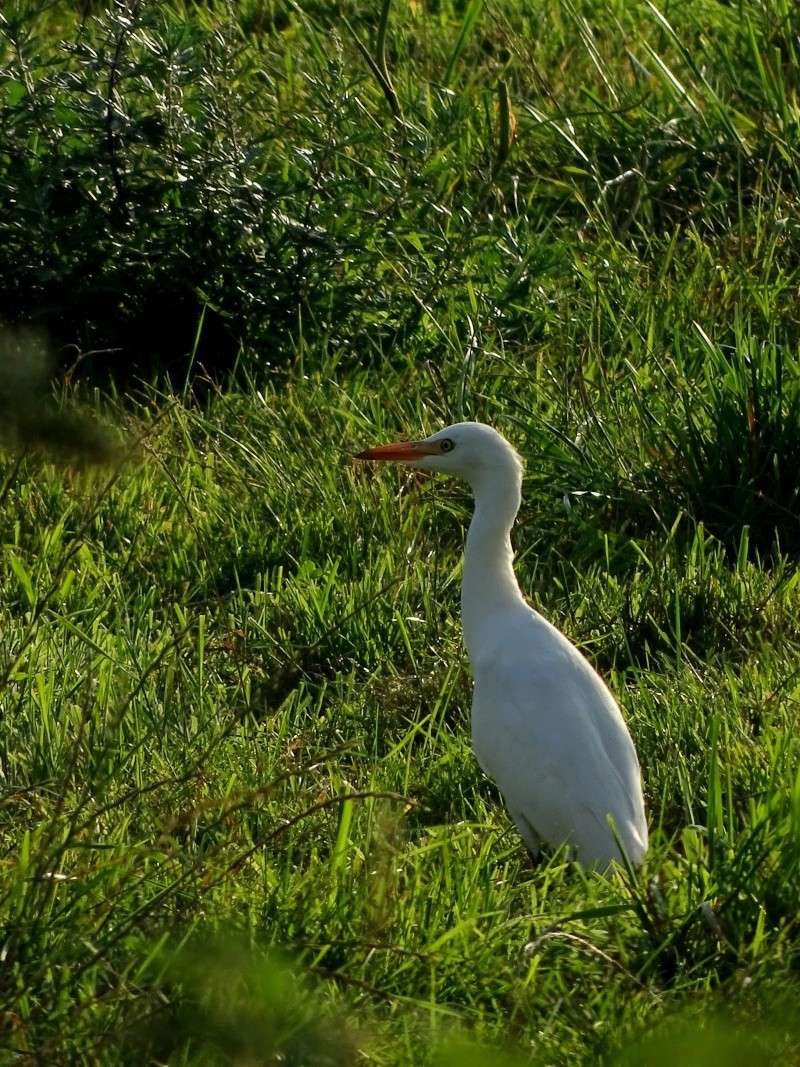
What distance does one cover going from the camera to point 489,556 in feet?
12.3

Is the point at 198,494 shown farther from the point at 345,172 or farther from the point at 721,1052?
the point at 721,1052

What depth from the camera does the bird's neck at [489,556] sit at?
3707 mm

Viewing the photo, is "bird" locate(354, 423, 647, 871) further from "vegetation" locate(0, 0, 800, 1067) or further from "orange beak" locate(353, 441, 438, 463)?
"vegetation" locate(0, 0, 800, 1067)

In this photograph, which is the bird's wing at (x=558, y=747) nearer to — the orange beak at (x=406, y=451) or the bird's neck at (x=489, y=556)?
the bird's neck at (x=489, y=556)

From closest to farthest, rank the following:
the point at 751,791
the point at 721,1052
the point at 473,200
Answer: the point at 721,1052 → the point at 751,791 → the point at 473,200

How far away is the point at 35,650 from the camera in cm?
374

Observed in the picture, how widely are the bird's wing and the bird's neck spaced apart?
0.20m

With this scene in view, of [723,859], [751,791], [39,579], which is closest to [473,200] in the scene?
[39,579]

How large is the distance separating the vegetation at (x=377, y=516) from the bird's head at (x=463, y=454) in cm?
40

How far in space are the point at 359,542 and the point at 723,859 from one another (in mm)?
1815

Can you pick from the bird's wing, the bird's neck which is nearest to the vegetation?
the bird's wing

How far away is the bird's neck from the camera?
3.71m

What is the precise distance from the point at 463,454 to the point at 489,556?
24cm

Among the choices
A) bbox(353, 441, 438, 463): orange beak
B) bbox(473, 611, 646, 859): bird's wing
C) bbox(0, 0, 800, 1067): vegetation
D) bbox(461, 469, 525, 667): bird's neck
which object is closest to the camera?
bbox(0, 0, 800, 1067): vegetation
